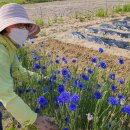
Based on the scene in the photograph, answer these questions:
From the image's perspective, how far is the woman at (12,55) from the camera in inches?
108

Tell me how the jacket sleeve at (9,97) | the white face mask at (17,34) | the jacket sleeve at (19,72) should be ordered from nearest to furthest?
1. the jacket sleeve at (9,97)
2. the white face mask at (17,34)
3. the jacket sleeve at (19,72)

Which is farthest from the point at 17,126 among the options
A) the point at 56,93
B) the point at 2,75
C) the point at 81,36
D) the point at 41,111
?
the point at 81,36

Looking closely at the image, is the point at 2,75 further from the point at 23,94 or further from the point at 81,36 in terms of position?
the point at 81,36

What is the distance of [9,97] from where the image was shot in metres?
2.74

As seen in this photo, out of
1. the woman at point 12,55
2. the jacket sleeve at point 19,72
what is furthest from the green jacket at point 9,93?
the jacket sleeve at point 19,72

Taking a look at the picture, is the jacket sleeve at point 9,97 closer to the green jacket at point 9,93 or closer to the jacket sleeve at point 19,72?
the green jacket at point 9,93

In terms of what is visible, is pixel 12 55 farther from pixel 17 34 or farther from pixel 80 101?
pixel 80 101

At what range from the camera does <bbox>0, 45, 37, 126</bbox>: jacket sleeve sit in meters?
2.72

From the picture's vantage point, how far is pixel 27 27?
124 inches

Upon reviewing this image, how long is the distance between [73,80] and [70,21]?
6739 mm

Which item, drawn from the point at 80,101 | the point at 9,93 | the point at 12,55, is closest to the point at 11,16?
the point at 12,55

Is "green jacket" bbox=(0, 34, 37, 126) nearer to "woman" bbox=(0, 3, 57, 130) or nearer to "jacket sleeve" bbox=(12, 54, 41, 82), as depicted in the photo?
"woman" bbox=(0, 3, 57, 130)

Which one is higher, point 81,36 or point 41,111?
point 41,111

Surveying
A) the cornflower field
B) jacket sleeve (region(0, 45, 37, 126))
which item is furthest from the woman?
the cornflower field
